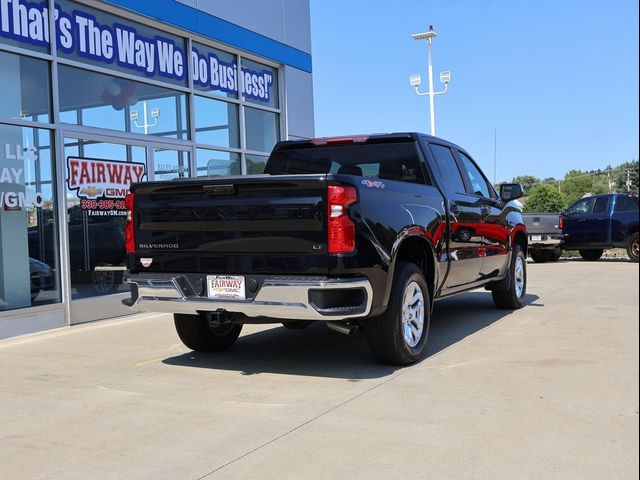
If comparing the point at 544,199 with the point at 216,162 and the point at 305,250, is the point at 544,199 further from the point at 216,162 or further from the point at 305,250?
the point at 305,250

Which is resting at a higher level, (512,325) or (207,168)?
(207,168)

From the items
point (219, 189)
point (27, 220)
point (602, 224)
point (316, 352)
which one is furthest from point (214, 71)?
point (602, 224)

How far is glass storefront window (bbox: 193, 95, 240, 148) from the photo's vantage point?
35.9 feet

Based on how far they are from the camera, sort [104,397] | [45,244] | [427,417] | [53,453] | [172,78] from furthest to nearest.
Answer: [172,78] < [45,244] < [104,397] < [427,417] < [53,453]

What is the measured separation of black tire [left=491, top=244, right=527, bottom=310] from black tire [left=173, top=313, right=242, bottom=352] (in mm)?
3817

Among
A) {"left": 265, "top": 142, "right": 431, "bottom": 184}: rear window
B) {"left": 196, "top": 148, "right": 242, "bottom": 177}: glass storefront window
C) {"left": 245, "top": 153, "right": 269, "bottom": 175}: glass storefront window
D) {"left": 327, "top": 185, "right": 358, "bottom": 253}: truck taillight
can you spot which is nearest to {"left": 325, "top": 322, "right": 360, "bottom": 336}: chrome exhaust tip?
{"left": 327, "top": 185, "right": 358, "bottom": 253}: truck taillight

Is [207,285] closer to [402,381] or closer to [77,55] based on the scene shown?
[402,381]

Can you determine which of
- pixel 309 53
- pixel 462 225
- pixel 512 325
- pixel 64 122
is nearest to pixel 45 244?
pixel 64 122

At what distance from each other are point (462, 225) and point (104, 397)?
388 cm

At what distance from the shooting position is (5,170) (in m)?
7.77

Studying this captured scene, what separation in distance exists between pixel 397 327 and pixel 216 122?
276 inches

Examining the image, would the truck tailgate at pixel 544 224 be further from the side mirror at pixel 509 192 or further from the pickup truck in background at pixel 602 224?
the side mirror at pixel 509 192

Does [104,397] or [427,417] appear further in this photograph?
[104,397]

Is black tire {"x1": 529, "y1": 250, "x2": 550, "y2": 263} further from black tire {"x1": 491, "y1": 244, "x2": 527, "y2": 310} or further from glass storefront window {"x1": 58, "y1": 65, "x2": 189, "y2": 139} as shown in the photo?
glass storefront window {"x1": 58, "y1": 65, "x2": 189, "y2": 139}
